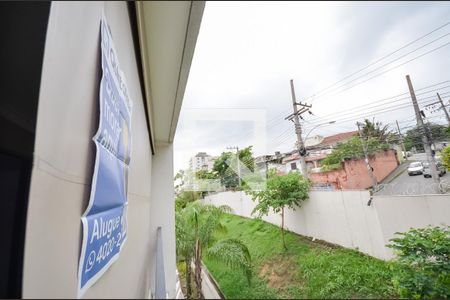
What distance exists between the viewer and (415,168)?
1865mm

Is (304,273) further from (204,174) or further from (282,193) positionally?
(204,174)

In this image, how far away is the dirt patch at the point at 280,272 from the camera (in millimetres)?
3126

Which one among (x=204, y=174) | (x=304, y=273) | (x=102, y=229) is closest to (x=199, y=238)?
(x=204, y=174)

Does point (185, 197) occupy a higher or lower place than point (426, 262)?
higher

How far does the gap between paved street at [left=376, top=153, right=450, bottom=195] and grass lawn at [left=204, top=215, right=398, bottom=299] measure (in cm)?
92

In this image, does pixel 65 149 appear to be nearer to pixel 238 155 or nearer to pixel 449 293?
pixel 449 293

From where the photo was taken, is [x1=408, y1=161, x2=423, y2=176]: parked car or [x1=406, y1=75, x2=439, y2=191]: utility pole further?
[x1=408, y1=161, x2=423, y2=176]: parked car

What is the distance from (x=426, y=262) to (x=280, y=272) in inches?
77.7

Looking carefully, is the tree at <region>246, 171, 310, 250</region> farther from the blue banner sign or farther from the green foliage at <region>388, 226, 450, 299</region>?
the blue banner sign

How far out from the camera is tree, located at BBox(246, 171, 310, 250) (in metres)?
4.00

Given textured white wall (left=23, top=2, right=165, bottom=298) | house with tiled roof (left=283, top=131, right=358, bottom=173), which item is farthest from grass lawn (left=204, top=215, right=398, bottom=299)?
textured white wall (left=23, top=2, right=165, bottom=298)

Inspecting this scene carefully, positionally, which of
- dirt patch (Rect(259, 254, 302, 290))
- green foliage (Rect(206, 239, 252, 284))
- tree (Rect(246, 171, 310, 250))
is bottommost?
dirt patch (Rect(259, 254, 302, 290))

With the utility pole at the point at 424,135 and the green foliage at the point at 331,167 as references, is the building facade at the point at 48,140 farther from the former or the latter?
the green foliage at the point at 331,167

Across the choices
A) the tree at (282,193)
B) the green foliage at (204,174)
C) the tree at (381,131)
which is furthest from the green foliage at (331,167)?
the green foliage at (204,174)
